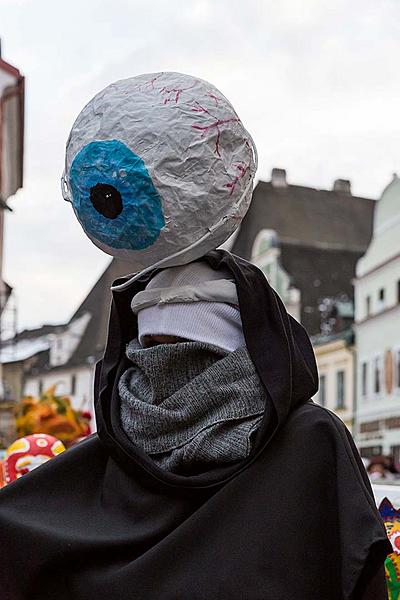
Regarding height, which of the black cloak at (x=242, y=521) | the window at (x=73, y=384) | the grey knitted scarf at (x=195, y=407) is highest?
the grey knitted scarf at (x=195, y=407)

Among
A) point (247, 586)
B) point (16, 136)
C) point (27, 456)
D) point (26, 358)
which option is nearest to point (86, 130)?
point (247, 586)

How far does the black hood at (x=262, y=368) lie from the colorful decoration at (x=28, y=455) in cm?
183

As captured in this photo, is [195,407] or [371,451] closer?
[195,407]

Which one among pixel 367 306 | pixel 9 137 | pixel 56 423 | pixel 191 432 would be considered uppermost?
pixel 9 137

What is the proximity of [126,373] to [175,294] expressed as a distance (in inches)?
8.2

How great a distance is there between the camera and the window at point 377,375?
79.3ft

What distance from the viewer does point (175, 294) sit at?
7.04 ft

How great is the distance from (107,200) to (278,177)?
3189 cm

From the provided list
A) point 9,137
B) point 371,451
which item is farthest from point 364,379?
point 9,137

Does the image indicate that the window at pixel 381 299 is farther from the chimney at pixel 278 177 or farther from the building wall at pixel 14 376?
the building wall at pixel 14 376

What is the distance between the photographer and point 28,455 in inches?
159

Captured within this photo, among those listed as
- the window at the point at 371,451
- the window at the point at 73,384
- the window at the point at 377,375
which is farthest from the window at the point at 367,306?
the window at the point at 73,384

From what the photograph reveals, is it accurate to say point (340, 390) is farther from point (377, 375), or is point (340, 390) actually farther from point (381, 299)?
point (381, 299)

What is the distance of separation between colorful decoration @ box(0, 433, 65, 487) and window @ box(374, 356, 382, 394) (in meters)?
20.5
